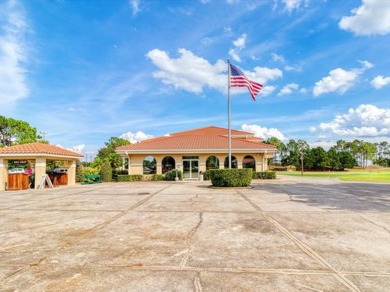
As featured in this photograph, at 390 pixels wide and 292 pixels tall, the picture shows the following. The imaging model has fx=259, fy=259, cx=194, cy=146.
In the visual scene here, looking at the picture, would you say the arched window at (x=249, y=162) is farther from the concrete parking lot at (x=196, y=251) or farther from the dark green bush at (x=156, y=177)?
the concrete parking lot at (x=196, y=251)

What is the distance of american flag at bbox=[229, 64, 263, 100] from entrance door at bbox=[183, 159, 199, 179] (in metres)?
12.9

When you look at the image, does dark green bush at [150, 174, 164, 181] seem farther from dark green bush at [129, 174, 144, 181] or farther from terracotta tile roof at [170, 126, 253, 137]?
terracotta tile roof at [170, 126, 253, 137]

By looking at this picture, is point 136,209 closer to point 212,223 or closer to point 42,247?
point 212,223

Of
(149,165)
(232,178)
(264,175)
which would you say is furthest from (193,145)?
(232,178)

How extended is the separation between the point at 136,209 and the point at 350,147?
366 ft

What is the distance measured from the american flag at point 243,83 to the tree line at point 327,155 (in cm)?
3601

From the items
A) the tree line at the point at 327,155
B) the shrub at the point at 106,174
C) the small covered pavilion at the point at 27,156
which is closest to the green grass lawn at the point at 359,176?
the tree line at the point at 327,155

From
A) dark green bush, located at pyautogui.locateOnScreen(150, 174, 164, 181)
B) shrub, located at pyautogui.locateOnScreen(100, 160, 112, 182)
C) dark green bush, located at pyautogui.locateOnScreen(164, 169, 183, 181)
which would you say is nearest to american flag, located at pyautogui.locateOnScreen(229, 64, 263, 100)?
dark green bush, located at pyautogui.locateOnScreen(164, 169, 183, 181)

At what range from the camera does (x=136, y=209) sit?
31.4 ft

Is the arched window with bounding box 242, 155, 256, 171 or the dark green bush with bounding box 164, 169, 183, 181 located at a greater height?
the arched window with bounding box 242, 155, 256, 171

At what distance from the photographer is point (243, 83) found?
17.0 metres

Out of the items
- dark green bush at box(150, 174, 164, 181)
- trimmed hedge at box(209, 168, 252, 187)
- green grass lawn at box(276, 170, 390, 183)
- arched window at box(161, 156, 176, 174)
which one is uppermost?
arched window at box(161, 156, 176, 174)

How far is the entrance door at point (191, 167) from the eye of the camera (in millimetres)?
28359

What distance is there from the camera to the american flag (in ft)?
55.7
